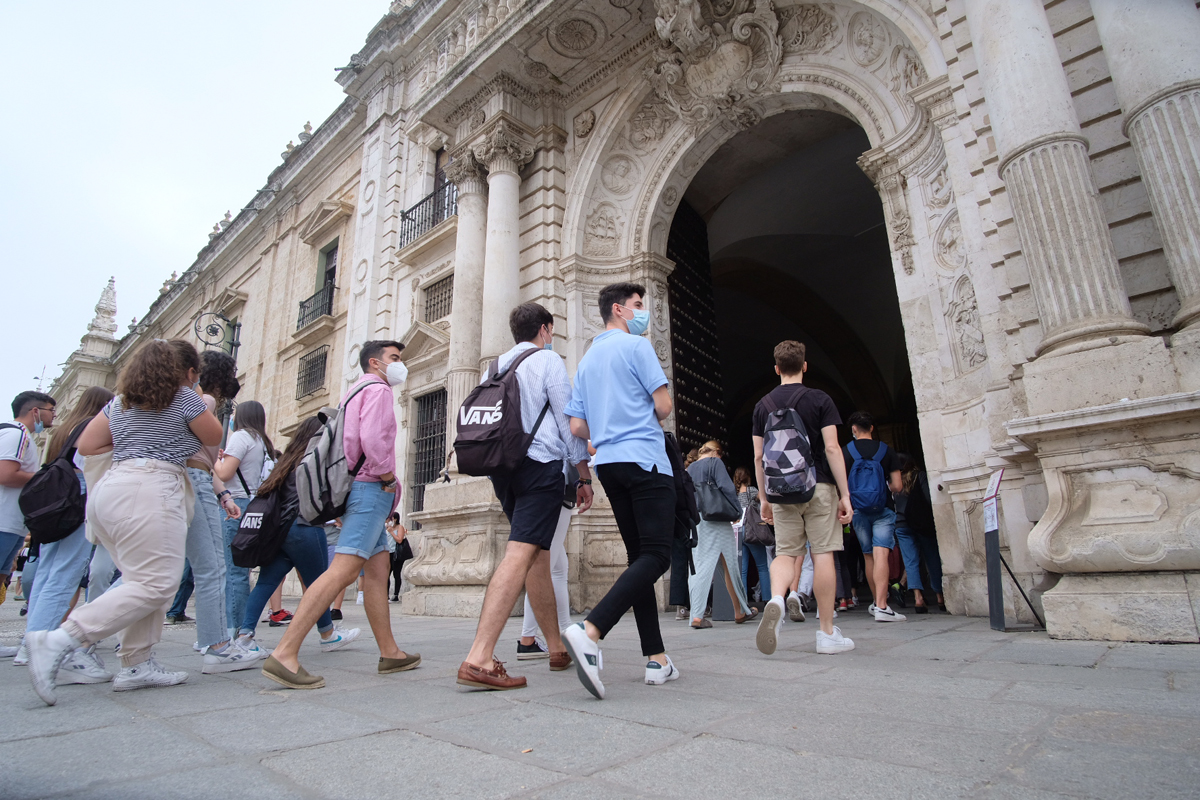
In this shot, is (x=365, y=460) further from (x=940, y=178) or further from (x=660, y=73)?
(x=660, y=73)

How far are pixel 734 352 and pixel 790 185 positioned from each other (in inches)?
297

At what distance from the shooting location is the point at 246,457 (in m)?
4.89

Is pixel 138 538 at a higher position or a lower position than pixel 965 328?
lower

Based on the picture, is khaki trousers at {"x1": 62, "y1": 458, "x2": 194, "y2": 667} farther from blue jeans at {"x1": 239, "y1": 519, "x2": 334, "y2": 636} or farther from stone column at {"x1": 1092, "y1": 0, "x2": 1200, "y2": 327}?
stone column at {"x1": 1092, "y1": 0, "x2": 1200, "y2": 327}

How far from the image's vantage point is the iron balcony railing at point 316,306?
54.0ft

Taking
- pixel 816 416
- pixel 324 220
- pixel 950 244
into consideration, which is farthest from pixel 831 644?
pixel 324 220

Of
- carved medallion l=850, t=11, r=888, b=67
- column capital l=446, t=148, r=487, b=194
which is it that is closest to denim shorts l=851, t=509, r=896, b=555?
carved medallion l=850, t=11, r=888, b=67

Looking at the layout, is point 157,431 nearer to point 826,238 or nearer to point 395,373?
point 395,373

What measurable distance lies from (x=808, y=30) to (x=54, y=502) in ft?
29.2

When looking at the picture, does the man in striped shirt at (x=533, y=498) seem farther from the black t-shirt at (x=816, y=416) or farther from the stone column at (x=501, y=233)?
the stone column at (x=501, y=233)

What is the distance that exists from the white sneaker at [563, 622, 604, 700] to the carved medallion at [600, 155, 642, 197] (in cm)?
872

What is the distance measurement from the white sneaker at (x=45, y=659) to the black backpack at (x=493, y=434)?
5.46 ft

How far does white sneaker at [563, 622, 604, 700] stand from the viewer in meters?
2.38

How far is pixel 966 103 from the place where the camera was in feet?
19.7
